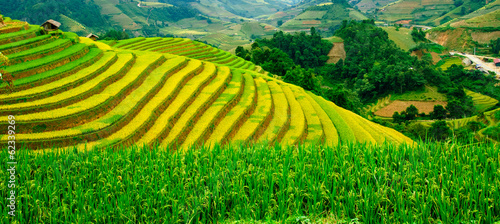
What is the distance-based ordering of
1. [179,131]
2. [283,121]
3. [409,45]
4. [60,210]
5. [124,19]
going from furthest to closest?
[124,19] → [409,45] → [283,121] → [179,131] → [60,210]

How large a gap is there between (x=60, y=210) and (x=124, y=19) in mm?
97845

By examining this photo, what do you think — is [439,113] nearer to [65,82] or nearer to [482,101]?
[482,101]

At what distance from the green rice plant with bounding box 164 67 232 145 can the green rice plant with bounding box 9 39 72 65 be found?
6.12 metres

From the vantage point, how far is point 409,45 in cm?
6316

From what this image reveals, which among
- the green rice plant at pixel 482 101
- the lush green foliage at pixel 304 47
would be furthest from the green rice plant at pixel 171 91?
the lush green foliage at pixel 304 47

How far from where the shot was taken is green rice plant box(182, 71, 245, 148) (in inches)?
383

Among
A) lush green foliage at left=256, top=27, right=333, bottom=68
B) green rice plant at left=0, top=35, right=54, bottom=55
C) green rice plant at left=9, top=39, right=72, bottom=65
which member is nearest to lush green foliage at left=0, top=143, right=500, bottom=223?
green rice plant at left=9, top=39, right=72, bottom=65

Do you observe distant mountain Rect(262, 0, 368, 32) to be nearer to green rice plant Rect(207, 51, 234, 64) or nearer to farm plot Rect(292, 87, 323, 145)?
green rice plant Rect(207, 51, 234, 64)

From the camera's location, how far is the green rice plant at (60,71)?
32.9 ft

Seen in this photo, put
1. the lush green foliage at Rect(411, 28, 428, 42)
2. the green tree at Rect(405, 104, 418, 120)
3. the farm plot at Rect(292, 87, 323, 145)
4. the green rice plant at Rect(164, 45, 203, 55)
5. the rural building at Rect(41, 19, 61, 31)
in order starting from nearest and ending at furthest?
the farm plot at Rect(292, 87, 323, 145) < the rural building at Rect(41, 19, 61, 31) < the green rice plant at Rect(164, 45, 203, 55) < the green tree at Rect(405, 104, 418, 120) < the lush green foliage at Rect(411, 28, 428, 42)

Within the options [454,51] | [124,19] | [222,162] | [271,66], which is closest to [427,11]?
[454,51]

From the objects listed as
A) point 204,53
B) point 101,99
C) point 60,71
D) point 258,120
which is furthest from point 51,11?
point 258,120

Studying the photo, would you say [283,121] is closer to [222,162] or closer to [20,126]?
[222,162]

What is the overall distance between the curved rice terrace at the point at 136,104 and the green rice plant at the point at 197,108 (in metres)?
0.04
